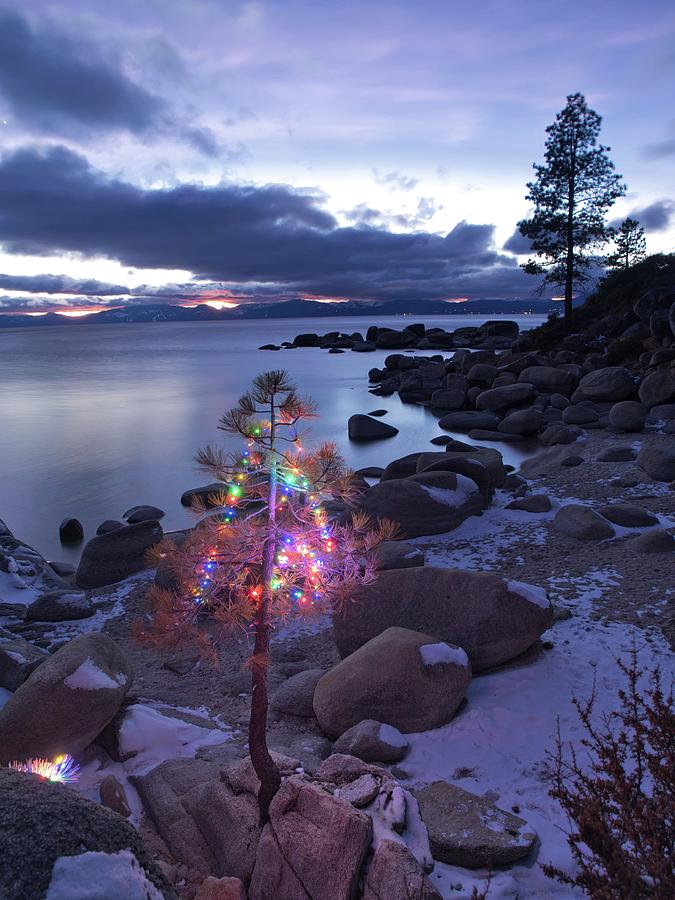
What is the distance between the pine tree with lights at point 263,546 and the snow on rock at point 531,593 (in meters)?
3.32

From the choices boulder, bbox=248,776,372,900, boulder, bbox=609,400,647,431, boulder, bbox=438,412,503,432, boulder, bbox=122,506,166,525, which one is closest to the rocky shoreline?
boulder, bbox=248,776,372,900

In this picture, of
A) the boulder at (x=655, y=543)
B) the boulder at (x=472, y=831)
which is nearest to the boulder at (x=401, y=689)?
the boulder at (x=472, y=831)

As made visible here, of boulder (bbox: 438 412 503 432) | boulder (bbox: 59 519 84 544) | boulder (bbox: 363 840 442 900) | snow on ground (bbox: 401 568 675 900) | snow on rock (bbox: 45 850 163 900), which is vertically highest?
snow on rock (bbox: 45 850 163 900)

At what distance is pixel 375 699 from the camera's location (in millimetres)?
5914

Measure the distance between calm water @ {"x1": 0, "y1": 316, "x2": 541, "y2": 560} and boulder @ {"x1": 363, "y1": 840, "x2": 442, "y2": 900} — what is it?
280 cm

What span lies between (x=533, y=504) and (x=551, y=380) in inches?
694

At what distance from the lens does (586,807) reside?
2.90 metres

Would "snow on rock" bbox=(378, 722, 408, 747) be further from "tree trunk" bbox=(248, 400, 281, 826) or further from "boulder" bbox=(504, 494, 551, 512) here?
"boulder" bbox=(504, 494, 551, 512)

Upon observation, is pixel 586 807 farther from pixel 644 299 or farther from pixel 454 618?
pixel 644 299

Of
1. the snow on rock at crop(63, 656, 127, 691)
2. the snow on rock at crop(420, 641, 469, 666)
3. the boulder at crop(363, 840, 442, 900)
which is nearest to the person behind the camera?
the boulder at crop(363, 840, 442, 900)

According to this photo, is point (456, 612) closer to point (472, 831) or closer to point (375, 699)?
point (375, 699)

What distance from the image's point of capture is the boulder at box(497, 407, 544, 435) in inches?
890

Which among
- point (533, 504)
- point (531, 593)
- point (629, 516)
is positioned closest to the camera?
point (531, 593)

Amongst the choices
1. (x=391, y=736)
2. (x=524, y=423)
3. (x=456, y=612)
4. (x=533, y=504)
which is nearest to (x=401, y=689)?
(x=391, y=736)
